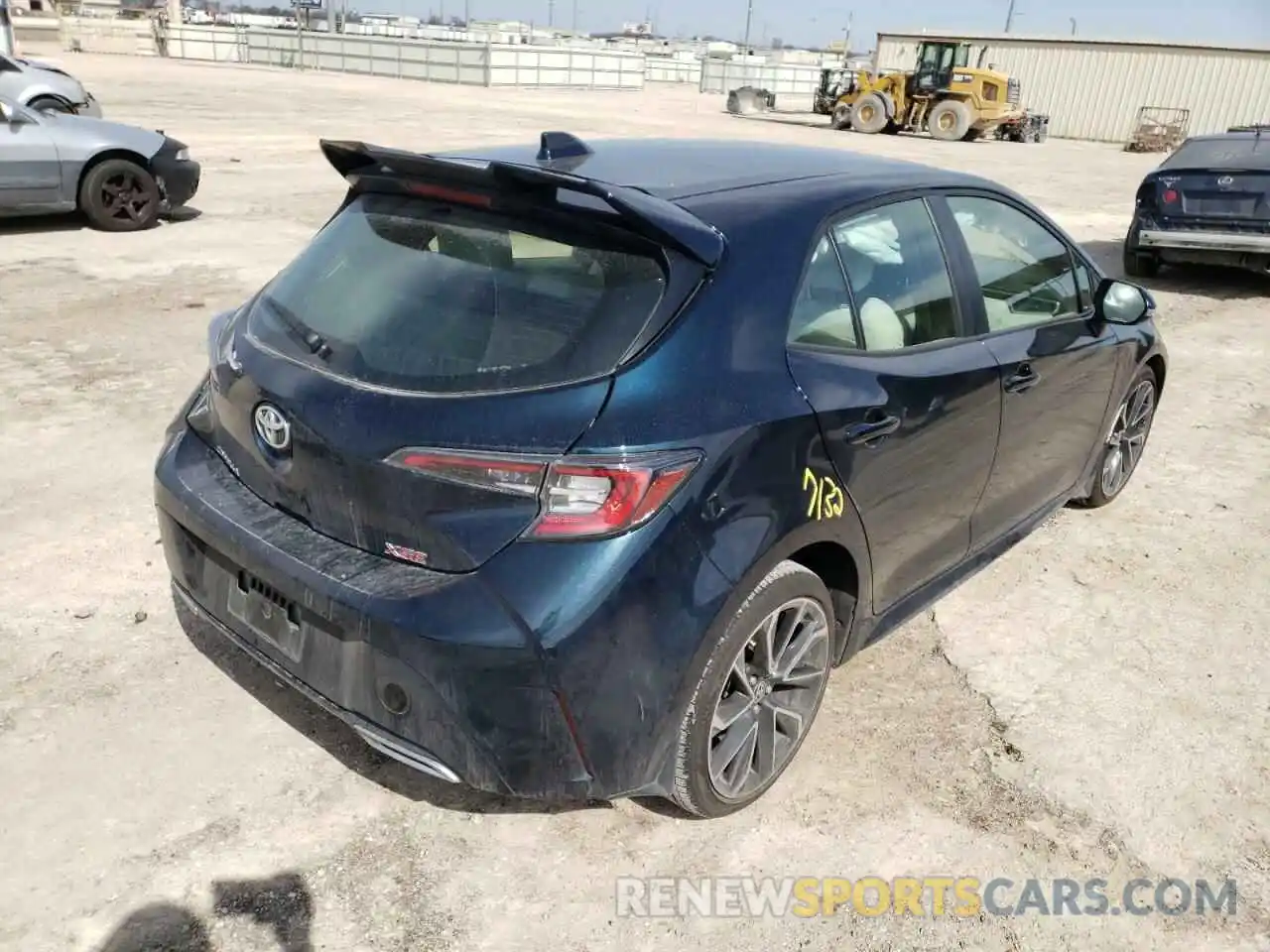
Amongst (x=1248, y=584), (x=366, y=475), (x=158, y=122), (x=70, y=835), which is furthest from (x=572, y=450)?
(x=158, y=122)

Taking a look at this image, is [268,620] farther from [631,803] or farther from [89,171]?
[89,171]

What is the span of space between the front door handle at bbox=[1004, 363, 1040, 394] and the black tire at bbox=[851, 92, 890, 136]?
29419mm

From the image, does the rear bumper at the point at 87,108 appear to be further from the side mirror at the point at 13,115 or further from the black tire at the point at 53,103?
the side mirror at the point at 13,115

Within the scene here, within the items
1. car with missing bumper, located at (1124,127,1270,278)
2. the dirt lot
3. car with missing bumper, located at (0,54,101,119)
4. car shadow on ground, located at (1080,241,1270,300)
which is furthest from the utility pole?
car with missing bumper, located at (1124,127,1270,278)

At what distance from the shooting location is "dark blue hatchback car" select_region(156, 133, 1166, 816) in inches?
86.9

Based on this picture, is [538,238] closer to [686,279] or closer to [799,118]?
[686,279]

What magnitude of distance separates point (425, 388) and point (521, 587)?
516 millimetres

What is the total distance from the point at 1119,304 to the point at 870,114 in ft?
95.2

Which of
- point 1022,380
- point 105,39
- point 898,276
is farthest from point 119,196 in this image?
point 105,39

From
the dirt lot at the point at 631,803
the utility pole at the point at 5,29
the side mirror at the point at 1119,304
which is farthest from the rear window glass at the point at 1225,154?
the utility pole at the point at 5,29

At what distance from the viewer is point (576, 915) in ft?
8.04

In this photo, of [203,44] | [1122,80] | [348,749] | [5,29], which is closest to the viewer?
[348,749]

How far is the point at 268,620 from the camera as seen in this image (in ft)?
8.29

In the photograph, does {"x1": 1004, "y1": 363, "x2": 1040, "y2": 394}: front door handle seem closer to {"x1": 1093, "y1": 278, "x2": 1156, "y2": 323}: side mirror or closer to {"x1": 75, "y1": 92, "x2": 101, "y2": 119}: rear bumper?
{"x1": 1093, "y1": 278, "x2": 1156, "y2": 323}: side mirror
